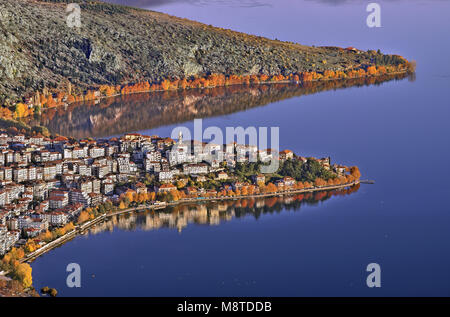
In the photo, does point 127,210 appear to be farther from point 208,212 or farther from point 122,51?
point 122,51

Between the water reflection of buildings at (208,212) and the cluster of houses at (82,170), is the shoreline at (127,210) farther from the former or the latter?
the cluster of houses at (82,170)

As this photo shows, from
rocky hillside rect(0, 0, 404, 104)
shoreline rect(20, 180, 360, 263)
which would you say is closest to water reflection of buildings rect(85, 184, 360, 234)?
shoreline rect(20, 180, 360, 263)

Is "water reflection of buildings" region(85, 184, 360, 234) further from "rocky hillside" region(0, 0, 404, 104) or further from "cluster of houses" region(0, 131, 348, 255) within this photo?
"rocky hillside" region(0, 0, 404, 104)

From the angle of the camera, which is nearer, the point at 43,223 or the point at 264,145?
the point at 43,223

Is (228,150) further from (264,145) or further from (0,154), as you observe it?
(0,154)

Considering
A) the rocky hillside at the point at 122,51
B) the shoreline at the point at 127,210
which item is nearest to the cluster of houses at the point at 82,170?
the shoreline at the point at 127,210

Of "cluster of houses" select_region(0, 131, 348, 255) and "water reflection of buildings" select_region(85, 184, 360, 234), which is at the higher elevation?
"cluster of houses" select_region(0, 131, 348, 255)
